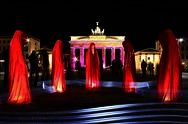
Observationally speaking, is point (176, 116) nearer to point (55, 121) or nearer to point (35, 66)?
point (55, 121)

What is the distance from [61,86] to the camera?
2269 cm

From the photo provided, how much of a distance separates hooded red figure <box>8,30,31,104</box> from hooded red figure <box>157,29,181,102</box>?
464cm

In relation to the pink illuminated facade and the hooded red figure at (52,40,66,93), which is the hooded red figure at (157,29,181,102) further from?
the pink illuminated facade

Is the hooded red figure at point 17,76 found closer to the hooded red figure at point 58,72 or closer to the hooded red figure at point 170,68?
the hooded red figure at point 170,68

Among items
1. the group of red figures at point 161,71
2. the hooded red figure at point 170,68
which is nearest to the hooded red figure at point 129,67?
the group of red figures at point 161,71

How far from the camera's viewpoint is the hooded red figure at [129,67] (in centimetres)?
2205

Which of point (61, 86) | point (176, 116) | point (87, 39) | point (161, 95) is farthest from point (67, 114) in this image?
point (87, 39)

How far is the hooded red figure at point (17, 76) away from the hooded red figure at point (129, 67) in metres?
6.72

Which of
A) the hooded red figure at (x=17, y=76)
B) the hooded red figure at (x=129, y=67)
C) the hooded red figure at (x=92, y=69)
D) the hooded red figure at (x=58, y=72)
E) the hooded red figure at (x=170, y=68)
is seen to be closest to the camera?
the hooded red figure at (x=170, y=68)

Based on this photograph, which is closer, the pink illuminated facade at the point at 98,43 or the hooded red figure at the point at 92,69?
the hooded red figure at the point at 92,69

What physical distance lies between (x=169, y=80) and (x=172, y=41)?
1.32 meters

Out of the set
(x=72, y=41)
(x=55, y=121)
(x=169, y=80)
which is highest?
(x=72, y=41)

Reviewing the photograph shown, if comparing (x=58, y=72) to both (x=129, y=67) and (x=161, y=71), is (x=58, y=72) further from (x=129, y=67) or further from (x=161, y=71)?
(x=161, y=71)

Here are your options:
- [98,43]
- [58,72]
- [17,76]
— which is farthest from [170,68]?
[98,43]
